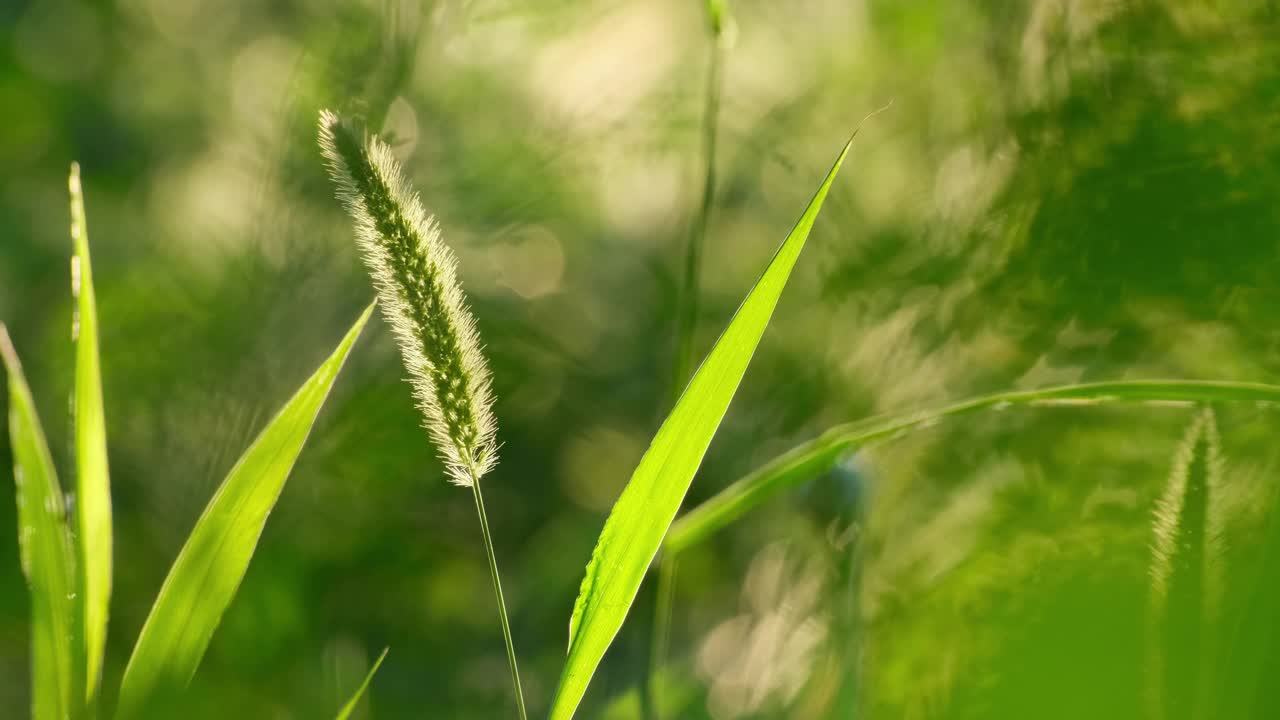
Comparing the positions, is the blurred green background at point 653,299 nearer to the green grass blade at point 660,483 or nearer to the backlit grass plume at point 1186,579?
the backlit grass plume at point 1186,579

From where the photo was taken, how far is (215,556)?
1.42 feet

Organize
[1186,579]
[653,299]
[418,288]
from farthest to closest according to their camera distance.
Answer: [653,299] < [418,288] < [1186,579]

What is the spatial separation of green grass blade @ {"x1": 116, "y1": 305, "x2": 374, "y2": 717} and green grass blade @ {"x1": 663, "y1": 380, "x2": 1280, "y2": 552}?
211 mm

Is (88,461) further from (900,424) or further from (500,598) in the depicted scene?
(900,424)

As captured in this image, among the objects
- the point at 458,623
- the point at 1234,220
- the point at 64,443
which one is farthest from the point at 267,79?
the point at 1234,220

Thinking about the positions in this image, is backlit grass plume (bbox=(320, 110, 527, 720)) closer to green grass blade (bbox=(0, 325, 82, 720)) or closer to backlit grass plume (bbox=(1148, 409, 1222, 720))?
green grass blade (bbox=(0, 325, 82, 720))

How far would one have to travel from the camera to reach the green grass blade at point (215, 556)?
0.42 metres

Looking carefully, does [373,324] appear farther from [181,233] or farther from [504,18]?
[504,18]

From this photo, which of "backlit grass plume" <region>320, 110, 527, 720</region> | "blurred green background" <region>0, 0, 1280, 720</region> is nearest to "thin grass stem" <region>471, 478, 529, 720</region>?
"backlit grass plume" <region>320, 110, 527, 720</region>

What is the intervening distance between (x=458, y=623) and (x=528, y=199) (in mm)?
650

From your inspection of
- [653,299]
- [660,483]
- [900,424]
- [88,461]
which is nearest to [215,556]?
[88,461]

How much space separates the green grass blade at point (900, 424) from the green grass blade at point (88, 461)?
296mm

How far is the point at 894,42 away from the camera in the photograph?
1156mm

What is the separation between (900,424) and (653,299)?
1032mm
